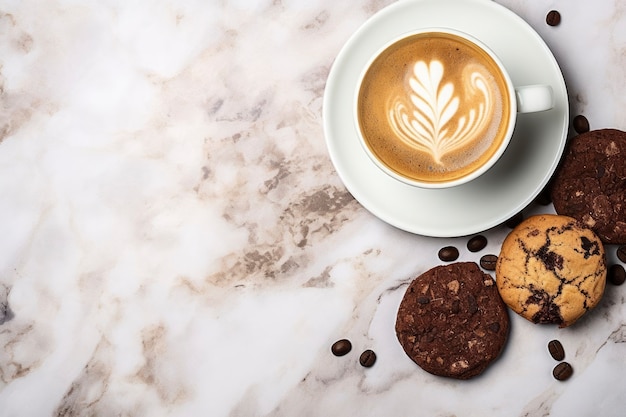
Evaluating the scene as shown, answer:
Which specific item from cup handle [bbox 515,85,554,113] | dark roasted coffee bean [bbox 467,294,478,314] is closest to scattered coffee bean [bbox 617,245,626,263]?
dark roasted coffee bean [bbox 467,294,478,314]

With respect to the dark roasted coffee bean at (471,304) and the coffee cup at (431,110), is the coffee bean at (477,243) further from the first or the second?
the coffee cup at (431,110)

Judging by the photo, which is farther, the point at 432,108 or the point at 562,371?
the point at 562,371

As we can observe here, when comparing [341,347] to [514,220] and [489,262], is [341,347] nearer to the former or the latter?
[489,262]

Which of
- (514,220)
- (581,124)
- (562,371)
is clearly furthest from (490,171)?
(562,371)

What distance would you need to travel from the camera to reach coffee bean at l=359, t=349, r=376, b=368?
1.62 meters

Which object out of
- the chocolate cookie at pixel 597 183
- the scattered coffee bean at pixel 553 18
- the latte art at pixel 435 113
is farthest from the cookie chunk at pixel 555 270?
the scattered coffee bean at pixel 553 18

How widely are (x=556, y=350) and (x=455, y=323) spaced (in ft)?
0.82

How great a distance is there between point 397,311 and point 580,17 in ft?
2.75

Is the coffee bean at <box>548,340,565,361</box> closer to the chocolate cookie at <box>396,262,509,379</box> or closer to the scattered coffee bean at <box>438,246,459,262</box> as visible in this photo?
the chocolate cookie at <box>396,262,509,379</box>

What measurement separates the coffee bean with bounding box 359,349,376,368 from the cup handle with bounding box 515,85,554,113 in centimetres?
69

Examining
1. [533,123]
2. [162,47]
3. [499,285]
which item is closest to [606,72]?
[533,123]

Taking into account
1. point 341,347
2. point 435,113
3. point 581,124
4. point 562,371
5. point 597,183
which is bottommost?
point 562,371

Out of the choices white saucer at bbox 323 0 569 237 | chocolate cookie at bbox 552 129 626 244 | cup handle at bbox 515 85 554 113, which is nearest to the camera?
cup handle at bbox 515 85 554 113

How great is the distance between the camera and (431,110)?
4.34 feet
